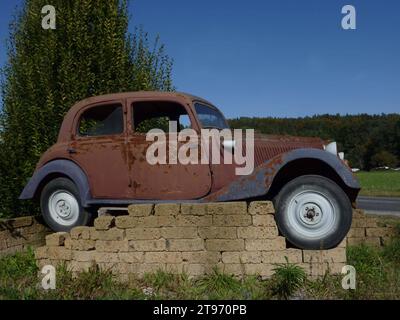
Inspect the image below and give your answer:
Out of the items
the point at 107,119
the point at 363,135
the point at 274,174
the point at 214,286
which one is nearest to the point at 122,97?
the point at 107,119

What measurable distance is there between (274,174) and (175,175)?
1218 millimetres

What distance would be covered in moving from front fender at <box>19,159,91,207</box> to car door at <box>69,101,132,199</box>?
0.07 m

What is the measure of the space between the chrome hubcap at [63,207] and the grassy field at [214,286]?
2.77 feet

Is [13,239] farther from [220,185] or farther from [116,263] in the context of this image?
[220,185]

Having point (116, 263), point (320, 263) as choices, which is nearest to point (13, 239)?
point (116, 263)

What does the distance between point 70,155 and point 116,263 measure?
1.64m

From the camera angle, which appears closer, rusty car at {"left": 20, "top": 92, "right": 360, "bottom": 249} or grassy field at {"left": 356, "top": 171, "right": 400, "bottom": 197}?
rusty car at {"left": 20, "top": 92, "right": 360, "bottom": 249}

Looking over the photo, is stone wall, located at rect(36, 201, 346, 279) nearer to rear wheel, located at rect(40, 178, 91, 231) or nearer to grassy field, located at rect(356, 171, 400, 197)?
rear wheel, located at rect(40, 178, 91, 231)

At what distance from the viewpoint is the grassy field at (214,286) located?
13.3ft

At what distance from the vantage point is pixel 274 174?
170 inches

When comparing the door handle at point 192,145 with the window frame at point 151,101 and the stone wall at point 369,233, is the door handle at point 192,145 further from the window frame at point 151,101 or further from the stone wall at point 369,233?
the stone wall at point 369,233

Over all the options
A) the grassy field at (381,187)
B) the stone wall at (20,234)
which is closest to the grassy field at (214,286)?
the stone wall at (20,234)

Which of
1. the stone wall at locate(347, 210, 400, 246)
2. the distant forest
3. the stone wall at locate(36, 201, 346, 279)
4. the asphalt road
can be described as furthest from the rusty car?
the distant forest

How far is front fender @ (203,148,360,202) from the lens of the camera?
429 cm
